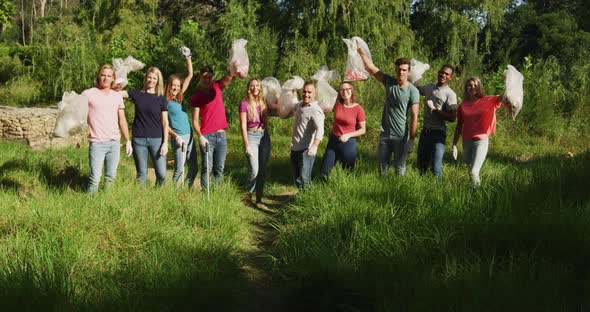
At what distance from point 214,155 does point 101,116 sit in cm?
128

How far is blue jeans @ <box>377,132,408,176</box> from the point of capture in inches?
207

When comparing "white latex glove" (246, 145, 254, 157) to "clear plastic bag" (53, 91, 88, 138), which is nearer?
"clear plastic bag" (53, 91, 88, 138)

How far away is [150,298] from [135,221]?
1.25m

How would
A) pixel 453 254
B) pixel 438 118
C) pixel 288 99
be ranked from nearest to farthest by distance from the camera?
pixel 453 254 → pixel 438 118 → pixel 288 99

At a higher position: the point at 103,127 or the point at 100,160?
the point at 103,127

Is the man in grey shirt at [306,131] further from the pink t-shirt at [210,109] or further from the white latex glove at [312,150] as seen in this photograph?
the pink t-shirt at [210,109]

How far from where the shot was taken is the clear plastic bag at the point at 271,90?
19.6 ft

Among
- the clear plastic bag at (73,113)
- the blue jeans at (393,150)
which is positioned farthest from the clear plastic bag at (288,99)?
the clear plastic bag at (73,113)

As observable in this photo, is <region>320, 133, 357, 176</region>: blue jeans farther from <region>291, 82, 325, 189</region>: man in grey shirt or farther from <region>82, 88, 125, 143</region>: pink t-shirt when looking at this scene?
<region>82, 88, 125, 143</region>: pink t-shirt

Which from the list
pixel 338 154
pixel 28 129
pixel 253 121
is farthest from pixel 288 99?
pixel 28 129

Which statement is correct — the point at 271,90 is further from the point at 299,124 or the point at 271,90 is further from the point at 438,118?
A: the point at 438,118

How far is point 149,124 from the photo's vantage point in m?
4.98

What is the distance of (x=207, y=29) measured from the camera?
1572 cm

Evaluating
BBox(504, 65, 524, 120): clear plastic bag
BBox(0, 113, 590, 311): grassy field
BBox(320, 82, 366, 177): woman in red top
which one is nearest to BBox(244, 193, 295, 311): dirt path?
BBox(0, 113, 590, 311): grassy field
